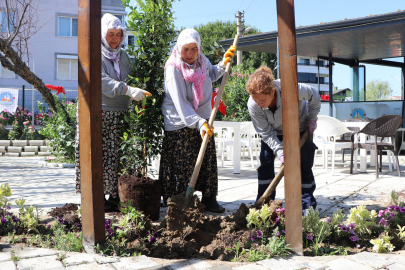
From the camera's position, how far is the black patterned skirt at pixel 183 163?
135 inches

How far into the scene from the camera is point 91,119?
2354 millimetres

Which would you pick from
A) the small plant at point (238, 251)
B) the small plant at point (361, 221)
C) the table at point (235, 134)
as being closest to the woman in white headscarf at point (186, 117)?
the small plant at point (238, 251)

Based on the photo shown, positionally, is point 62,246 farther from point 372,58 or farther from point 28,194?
point 372,58

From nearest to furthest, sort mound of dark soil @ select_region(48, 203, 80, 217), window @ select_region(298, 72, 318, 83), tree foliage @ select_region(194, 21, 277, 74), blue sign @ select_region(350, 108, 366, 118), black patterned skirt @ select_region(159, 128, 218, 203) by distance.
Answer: mound of dark soil @ select_region(48, 203, 80, 217)
black patterned skirt @ select_region(159, 128, 218, 203)
blue sign @ select_region(350, 108, 366, 118)
tree foliage @ select_region(194, 21, 277, 74)
window @ select_region(298, 72, 318, 83)

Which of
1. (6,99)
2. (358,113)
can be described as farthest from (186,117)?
(6,99)

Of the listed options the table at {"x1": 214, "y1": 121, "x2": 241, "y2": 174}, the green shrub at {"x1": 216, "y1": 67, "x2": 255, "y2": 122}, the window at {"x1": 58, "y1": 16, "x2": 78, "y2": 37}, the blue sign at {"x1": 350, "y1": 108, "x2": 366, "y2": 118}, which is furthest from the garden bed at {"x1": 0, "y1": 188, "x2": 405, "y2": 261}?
the window at {"x1": 58, "y1": 16, "x2": 78, "y2": 37}

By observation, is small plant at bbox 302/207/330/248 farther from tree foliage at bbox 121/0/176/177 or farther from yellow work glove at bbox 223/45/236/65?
yellow work glove at bbox 223/45/236/65

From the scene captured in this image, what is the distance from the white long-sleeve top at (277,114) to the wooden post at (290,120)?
83 cm

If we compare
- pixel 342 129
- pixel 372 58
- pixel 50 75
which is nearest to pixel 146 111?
pixel 342 129

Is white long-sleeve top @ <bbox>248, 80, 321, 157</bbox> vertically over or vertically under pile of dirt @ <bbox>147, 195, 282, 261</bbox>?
over

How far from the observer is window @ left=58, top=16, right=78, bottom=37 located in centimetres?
2078

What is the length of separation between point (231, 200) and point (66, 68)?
1946 centimetres

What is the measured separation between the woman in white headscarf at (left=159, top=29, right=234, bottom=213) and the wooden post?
0.92 m

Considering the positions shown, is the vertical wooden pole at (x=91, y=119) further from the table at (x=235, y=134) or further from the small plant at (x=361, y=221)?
the table at (x=235, y=134)
